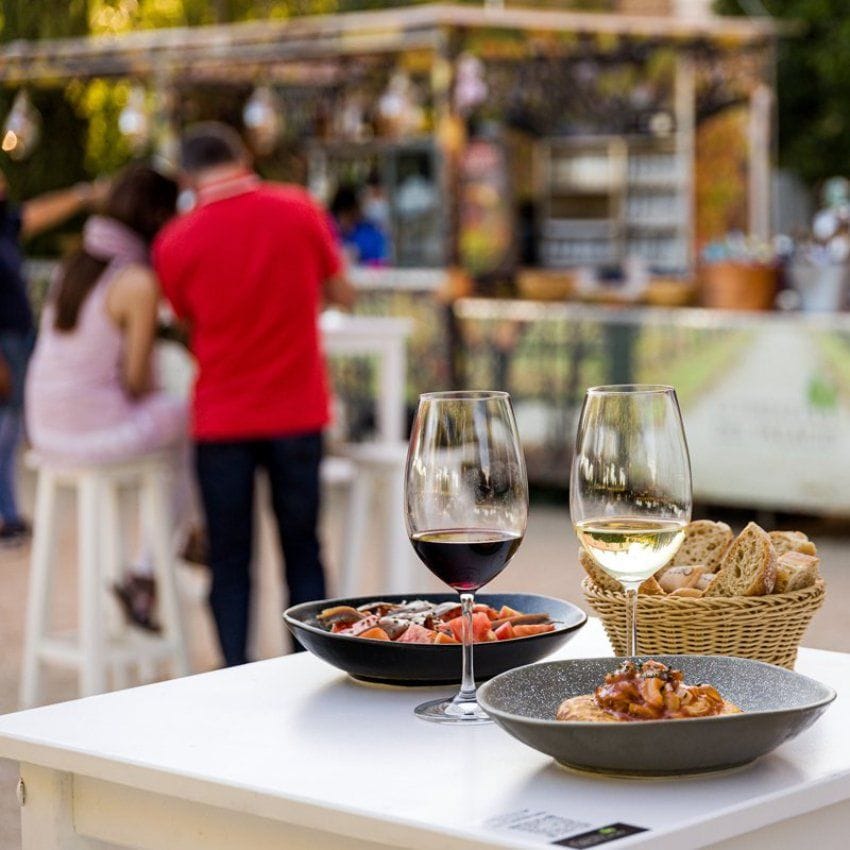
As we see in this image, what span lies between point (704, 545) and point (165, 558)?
10.2 ft

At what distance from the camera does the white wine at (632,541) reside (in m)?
1.62

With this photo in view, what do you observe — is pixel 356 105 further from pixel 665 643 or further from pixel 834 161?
pixel 665 643

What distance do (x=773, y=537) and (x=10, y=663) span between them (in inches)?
161

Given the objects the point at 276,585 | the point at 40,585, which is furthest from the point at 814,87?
the point at 40,585

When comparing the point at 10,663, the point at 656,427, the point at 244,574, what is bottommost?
the point at 10,663

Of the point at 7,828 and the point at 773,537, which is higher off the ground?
the point at 773,537

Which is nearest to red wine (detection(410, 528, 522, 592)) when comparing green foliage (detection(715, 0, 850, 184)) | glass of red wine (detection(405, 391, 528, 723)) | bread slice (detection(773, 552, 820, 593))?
glass of red wine (detection(405, 391, 528, 723))

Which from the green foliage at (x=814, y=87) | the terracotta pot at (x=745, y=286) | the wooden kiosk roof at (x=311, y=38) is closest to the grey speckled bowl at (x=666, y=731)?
the terracotta pot at (x=745, y=286)

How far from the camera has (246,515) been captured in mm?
4859

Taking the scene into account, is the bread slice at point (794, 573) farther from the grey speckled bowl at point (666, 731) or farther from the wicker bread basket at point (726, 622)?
the grey speckled bowl at point (666, 731)

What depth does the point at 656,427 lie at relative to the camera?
162 centimetres

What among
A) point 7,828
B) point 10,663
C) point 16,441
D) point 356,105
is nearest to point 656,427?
point 7,828

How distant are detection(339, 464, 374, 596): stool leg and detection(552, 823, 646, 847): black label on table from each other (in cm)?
386

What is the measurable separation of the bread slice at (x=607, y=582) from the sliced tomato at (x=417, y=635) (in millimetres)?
177
